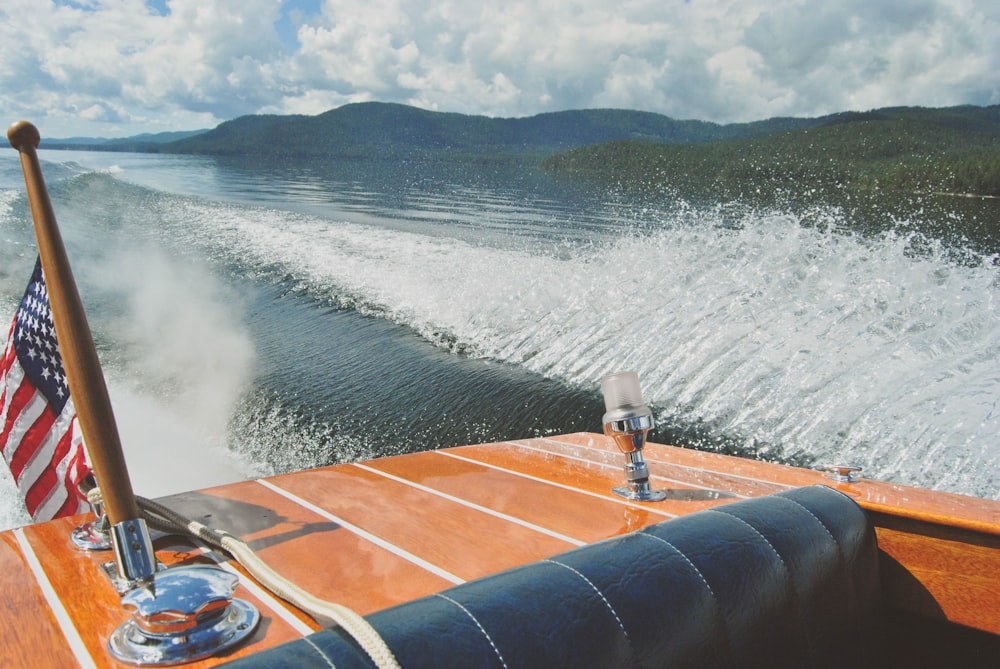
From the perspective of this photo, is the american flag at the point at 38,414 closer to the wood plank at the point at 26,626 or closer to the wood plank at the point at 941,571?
the wood plank at the point at 26,626

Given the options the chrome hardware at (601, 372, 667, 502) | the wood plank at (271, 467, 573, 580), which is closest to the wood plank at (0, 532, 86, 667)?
the wood plank at (271, 467, 573, 580)

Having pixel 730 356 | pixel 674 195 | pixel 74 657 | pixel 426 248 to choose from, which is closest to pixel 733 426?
pixel 730 356

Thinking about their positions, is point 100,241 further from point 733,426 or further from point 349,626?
point 349,626

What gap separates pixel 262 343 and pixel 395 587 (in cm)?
514

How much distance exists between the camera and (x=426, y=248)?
940 cm

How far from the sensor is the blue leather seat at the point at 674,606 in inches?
27.7

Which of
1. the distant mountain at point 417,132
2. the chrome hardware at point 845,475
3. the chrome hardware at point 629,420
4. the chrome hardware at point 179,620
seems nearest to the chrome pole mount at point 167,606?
the chrome hardware at point 179,620

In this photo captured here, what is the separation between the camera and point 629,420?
155 cm

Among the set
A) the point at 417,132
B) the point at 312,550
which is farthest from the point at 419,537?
the point at 417,132

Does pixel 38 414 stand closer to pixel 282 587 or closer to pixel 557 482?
pixel 282 587

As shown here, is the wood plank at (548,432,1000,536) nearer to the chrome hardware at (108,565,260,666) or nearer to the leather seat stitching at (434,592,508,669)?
Answer: the leather seat stitching at (434,592,508,669)

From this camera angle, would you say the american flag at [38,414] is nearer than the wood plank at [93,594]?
No

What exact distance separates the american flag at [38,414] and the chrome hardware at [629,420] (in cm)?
123

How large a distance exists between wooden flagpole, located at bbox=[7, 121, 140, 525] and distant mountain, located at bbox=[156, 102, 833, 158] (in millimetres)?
52280
